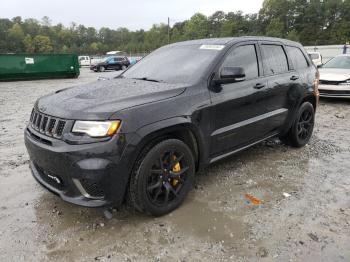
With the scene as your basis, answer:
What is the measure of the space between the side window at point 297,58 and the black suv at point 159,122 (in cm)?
40

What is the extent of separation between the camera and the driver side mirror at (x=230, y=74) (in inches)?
135

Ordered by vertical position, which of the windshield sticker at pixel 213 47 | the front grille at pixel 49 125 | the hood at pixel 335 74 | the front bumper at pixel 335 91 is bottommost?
the front bumper at pixel 335 91

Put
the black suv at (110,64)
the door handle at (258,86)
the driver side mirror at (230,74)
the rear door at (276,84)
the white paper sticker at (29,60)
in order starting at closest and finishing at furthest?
1. the driver side mirror at (230,74)
2. the door handle at (258,86)
3. the rear door at (276,84)
4. the white paper sticker at (29,60)
5. the black suv at (110,64)

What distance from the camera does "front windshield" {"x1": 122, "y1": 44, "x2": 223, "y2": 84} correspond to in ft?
11.8

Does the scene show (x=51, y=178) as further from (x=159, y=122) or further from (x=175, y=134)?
(x=175, y=134)

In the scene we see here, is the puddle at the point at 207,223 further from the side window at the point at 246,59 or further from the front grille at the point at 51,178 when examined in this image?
the side window at the point at 246,59

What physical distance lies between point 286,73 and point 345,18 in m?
77.4

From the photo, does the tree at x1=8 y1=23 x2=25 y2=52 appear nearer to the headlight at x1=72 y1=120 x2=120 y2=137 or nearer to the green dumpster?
the green dumpster

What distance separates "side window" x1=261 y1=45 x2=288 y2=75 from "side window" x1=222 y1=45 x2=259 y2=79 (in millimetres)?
229

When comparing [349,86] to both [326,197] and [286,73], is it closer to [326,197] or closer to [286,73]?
[286,73]

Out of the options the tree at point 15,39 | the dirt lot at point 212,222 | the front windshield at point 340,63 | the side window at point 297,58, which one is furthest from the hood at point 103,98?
the tree at point 15,39

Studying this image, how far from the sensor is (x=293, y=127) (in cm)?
500

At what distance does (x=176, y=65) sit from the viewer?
12.7 ft

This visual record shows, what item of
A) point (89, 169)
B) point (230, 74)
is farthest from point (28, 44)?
point (89, 169)
